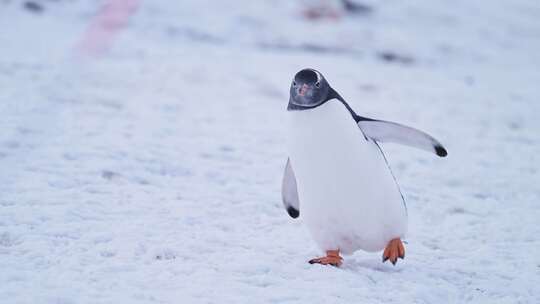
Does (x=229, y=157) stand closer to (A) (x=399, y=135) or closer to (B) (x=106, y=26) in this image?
(A) (x=399, y=135)

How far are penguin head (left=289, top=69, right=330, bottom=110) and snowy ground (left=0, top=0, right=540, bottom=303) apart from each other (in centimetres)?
74

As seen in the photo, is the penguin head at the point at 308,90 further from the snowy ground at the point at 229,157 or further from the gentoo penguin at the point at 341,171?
the snowy ground at the point at 229,157

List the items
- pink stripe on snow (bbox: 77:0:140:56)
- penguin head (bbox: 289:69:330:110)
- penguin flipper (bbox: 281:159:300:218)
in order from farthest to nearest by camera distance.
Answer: pink stripe on snow (bbox: 77:0:140:56) < penguin flipper (bbox: 281:159:300:218) < penguin head (bbox: 289:69:330:110)

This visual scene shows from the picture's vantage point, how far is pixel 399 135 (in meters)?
2.87

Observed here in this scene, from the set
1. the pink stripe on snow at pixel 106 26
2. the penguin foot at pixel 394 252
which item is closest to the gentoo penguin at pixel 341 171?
the penguin foot at pixel 394 252

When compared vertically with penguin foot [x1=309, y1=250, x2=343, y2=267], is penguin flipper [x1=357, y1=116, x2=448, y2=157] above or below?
above

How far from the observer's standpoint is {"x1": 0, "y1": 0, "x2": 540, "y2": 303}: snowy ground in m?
2.71

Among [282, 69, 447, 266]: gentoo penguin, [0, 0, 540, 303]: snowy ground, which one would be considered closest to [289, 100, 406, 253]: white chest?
[282, 69, 447, 266]: gentoo penguin

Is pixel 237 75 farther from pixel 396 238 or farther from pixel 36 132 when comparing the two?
pixel 396 238

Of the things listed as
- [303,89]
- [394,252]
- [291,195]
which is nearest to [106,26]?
[291,195]

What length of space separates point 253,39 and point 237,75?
6.55 feet

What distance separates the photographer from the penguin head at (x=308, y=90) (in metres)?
2.71

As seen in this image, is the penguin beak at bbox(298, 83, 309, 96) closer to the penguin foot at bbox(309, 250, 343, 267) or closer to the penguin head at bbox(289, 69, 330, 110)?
the penguin head at bbox(289, 69, 330, 110)

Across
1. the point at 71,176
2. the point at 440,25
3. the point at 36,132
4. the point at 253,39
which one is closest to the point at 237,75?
the point at 253,39
